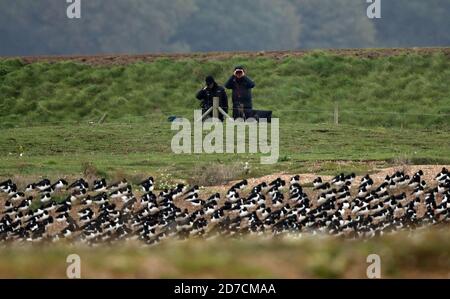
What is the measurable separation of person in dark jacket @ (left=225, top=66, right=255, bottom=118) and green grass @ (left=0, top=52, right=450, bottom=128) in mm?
5891

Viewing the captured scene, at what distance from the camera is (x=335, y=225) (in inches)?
784

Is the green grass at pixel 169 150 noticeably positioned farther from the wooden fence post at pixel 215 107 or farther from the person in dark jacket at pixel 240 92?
the wooden fence post at pixel 215 107

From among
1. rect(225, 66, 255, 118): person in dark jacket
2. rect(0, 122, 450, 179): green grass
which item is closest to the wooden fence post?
rect(225, 66, 255, 118): person in dark jacket

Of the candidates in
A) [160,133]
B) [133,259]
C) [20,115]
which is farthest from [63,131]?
[133,259]

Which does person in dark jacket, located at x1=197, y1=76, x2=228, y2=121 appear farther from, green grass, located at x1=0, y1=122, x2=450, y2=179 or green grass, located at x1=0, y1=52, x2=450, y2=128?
green grass, located at x1=0, y1=52, x2=450, y2=128

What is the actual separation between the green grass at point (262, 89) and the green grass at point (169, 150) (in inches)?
178

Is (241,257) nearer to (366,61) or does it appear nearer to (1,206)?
(1,206)

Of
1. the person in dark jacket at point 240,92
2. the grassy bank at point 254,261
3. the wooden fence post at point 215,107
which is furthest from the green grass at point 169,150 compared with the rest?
the grassy bank at point 254,261

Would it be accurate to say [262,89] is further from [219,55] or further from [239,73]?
[239,73]

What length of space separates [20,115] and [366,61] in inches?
530

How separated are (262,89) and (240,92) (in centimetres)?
1183

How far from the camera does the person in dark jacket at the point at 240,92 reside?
33.9m

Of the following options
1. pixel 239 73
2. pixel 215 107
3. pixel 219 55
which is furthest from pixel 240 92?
pixel 219 55

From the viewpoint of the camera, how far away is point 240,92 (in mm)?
34000
